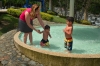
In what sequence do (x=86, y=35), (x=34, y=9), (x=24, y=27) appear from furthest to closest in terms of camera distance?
(x=86, y=35)
(x=24, y=27)
(x=34, y=9)

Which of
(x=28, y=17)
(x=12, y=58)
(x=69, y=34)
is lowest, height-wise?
(x=12, y=58)

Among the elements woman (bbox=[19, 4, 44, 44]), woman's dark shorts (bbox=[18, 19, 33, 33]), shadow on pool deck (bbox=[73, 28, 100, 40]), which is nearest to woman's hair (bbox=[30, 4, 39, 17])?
A: woman (bbox=[19, 4, 44, 44])

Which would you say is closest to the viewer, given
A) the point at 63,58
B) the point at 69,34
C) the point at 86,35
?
the point at 63,58

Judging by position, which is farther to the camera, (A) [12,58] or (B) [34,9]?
(B) [34,9]

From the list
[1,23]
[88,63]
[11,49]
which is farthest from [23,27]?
[1,23]

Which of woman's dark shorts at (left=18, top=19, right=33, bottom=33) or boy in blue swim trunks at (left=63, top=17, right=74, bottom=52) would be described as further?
woman's dark shorts at (left=18, top=19, right=33, bottom=33)

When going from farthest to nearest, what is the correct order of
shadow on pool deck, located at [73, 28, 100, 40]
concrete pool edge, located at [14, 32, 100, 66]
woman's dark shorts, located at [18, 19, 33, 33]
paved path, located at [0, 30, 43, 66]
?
1. shadow on pool deck, located at [73, 28, 100, 40]
2. woman's dark shorts, located at [18, 19, 33, 33]
3. paved path, located at [0, 30, 43, 66]
4. concrete pool edge, located at [14, 32, 100, 66]

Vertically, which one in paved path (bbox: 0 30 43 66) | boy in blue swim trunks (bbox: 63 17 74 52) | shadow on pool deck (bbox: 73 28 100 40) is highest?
boy in blue swim trunks (bbox: 63 17 74 52)

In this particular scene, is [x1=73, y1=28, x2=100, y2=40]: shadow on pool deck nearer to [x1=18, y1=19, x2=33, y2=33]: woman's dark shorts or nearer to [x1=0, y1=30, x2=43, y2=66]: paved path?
[x1=18, y1=19, x2=33, y2=33]: woman's dark shorts

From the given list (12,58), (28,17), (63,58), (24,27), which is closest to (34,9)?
(28,17)

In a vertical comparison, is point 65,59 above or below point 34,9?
below

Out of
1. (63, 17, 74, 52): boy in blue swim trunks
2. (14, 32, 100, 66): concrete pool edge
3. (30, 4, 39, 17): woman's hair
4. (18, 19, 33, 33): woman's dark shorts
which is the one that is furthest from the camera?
(18, 19, 33, 33): woman's dark shorts

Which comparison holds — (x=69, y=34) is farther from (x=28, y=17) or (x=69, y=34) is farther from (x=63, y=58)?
(x=28, y=17)

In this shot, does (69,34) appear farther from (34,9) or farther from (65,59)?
(34,9)
